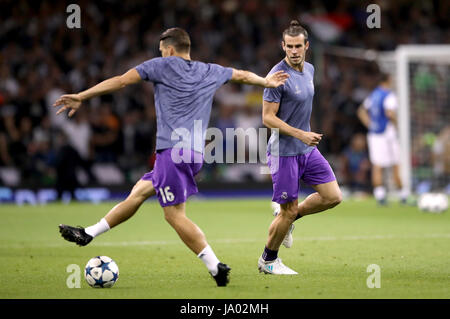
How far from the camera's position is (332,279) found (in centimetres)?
803

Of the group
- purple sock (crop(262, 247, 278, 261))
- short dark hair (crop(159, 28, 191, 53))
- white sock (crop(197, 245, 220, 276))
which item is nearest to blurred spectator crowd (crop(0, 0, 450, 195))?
purple sock (crop(262, 247, 278, 261))

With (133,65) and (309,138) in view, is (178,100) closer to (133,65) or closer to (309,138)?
(309,138)

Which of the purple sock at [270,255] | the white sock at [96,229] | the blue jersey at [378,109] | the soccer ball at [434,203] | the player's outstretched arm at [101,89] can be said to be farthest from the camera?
the blue jersey at [378,109]

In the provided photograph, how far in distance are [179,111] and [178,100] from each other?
0.10 m

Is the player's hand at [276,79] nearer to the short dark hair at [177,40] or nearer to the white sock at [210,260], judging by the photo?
the short dark hair at [177,40]

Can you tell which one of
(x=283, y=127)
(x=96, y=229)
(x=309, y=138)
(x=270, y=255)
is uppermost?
(x=283, y=127)

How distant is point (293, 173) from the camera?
854 centimetres

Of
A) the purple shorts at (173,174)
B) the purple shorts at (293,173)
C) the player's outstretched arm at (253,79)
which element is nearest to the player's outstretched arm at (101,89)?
the purple shorts at (173,174)

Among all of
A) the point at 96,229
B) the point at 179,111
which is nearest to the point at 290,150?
the point at 179,111

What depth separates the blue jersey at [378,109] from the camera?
1841cm

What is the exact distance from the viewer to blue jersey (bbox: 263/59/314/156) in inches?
333

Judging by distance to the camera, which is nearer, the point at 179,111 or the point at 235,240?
the point at 179,111

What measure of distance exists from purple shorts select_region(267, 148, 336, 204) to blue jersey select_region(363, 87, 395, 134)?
9.98 metres

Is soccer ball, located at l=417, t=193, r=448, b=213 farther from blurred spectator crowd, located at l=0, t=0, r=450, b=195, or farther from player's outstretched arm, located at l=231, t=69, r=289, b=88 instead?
player's outstretched arm, located at l=231, t=69, r=289, b=88
